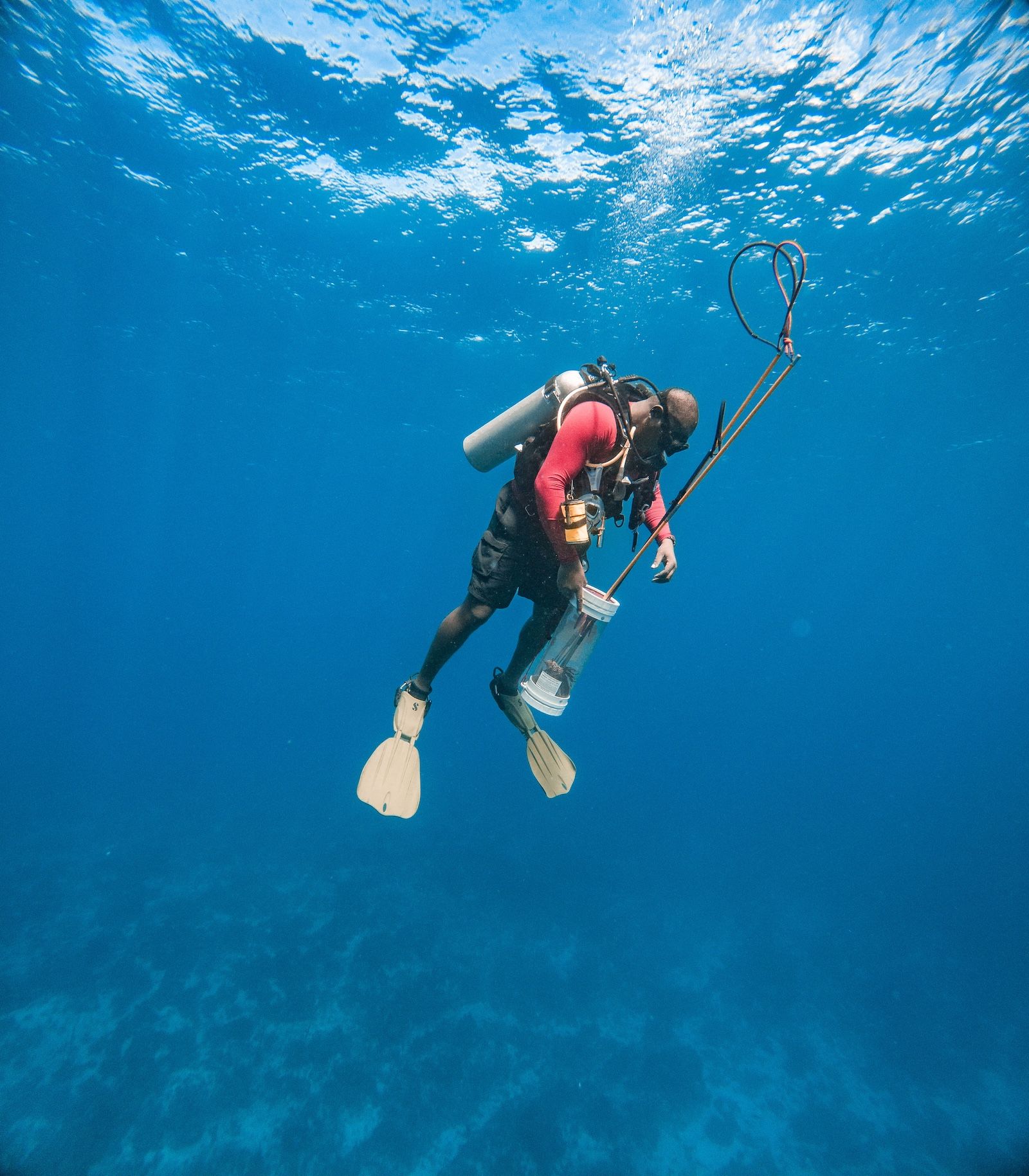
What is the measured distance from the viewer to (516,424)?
13.0 feet

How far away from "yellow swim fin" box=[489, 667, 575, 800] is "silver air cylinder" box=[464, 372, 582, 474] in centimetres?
212

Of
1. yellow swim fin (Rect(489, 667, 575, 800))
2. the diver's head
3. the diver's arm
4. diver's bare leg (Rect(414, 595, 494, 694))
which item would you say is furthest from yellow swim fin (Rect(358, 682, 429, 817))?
the diver's head

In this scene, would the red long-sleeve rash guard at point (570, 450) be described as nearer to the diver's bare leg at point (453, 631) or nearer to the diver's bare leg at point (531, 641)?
the diver's bare leg at point (453, 631)

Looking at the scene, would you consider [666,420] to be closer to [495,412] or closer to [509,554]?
[509,554]

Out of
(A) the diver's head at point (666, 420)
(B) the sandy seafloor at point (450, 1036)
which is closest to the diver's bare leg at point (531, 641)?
(A) the diver's head at point (666, 420)

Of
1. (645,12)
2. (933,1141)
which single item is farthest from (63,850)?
(645,12)

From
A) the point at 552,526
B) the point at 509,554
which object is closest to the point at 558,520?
the point at 552,526

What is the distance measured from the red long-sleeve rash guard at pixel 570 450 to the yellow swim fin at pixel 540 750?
226 cm

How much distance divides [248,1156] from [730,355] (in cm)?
2318

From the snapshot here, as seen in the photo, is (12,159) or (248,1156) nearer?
(248,1156)

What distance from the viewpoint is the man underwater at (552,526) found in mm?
3307

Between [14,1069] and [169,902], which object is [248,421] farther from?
[14,1069]

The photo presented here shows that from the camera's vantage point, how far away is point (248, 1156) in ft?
26.0

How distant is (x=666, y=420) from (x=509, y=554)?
1.60 metres
